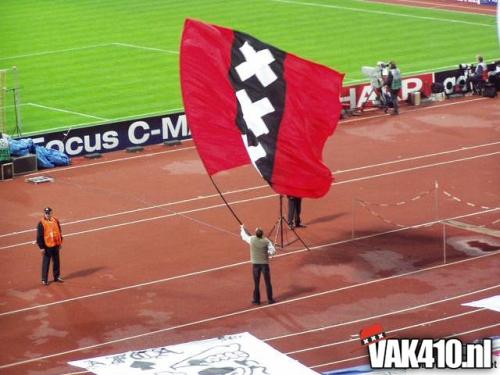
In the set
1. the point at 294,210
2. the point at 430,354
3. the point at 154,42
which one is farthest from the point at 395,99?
the point at 430,354

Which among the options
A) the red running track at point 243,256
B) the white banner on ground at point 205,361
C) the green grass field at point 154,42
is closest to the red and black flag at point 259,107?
the red running track at point 243,256

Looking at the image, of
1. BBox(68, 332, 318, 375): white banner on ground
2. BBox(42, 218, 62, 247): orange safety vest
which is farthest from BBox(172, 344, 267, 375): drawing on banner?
BBox(42, 218, 62, 247): orange safety vest

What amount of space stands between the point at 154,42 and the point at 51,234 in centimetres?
3210

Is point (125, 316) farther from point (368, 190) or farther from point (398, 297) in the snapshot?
point (368, 190)

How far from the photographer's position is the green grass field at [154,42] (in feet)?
168

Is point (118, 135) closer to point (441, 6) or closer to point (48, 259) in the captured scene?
point (48, 259)

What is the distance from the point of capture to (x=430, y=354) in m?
23.8

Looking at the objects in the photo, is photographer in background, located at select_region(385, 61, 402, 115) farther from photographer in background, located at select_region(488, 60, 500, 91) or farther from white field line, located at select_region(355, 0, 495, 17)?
white field line, located at select_region(355, 0, 495, 17)

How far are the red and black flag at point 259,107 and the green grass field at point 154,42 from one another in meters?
17.5

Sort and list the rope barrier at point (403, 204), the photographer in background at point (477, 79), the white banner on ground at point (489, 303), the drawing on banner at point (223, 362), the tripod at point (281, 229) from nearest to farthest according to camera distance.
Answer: the drawing on banner at point (223, 362) → the white banner on ground at point (489, 303) → the tripod at point (281, 229) → the rope barrier at point (403, 204) → the photographer in background at point (477, 79)

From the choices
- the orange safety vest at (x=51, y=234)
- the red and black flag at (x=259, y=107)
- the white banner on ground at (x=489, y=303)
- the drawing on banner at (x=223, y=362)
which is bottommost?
the white banner on ground at (x=489, y=303)

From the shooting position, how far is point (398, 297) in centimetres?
2917

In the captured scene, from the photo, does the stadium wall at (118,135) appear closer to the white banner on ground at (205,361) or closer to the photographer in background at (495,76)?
the photographer in background at (495,76)

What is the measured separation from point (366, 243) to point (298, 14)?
3503 cm
